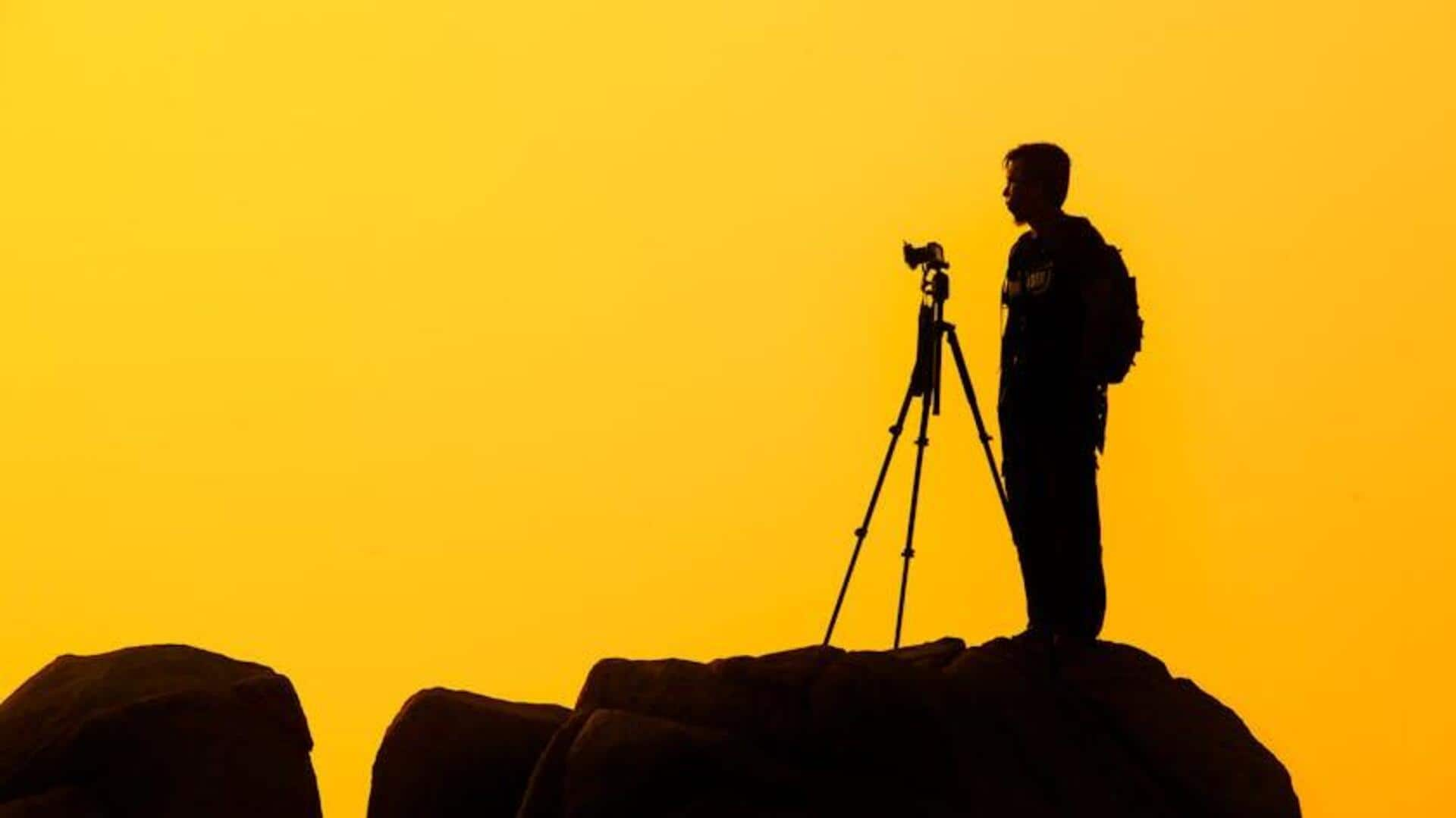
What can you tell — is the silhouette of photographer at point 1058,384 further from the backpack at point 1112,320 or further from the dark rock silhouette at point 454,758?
the dark rock silhouette at point 454,758

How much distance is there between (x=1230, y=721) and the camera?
11.1 meters

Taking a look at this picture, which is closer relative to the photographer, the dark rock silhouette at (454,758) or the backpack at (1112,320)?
the dark rock silhouette at (454,758)

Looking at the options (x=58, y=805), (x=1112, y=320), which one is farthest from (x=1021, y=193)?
(x=58, y=805)

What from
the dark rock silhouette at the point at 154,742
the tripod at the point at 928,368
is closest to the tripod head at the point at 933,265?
the tripod at the point at 928,368

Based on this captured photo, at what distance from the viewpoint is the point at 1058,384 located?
11.2 m

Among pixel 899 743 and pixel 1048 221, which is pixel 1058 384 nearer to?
pixel 1048 221

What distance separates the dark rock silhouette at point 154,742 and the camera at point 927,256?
532 cm

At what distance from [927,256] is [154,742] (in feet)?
20.1

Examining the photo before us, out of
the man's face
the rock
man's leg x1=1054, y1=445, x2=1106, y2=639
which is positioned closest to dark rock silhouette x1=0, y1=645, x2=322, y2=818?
the rock

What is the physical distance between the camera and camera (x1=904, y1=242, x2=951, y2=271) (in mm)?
12008

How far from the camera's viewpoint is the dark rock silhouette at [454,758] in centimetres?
1064

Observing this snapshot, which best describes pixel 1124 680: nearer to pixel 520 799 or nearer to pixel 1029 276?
pixel 1029 276

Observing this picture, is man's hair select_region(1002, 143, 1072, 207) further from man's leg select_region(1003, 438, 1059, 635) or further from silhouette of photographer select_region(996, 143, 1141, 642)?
man's leg select_region(1003, 438, 1059, 635)

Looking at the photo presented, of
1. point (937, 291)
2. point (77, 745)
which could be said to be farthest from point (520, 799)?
point (937, 291)
